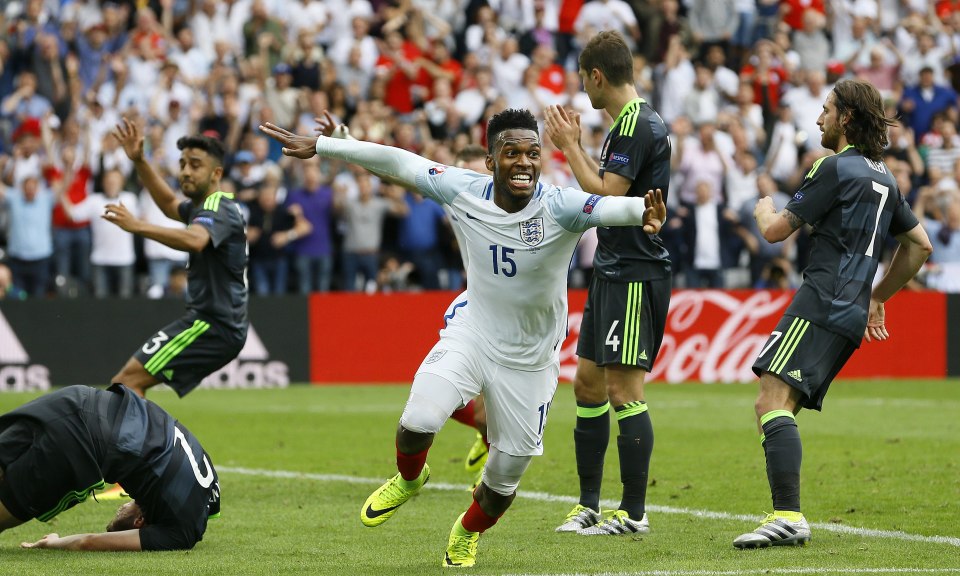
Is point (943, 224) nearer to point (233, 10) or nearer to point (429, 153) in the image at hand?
point (429, 153)

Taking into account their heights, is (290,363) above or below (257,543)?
below

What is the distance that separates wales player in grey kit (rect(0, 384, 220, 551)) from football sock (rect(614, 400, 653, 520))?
2.26 m

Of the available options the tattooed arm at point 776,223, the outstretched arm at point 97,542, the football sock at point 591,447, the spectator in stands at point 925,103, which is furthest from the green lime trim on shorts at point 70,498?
the spectator in stands at point 925,103

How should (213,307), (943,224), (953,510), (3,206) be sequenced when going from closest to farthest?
(953,510) < (213,307) < (3,206) < (943,224)

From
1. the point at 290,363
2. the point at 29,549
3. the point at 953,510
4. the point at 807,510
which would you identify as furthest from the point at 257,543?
the point at 290,363

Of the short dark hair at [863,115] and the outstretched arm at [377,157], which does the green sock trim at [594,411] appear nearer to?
the outstretched arm at [377,157]

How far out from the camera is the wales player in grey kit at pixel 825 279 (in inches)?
283

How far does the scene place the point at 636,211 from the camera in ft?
21.2

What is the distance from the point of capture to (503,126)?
6957mm

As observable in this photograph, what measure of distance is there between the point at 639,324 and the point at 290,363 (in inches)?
467

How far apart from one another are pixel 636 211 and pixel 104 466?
2966 millimetres

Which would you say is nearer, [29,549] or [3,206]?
[29,549]

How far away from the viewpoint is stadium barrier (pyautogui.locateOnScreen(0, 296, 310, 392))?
59.6 feet

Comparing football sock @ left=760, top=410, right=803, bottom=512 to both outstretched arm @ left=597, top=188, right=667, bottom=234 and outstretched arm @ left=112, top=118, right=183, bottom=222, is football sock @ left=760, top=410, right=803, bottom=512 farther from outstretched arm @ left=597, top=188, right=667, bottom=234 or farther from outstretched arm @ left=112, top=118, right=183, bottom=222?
outstretched arm @ left=112, top=118, right=183, bottom=222
